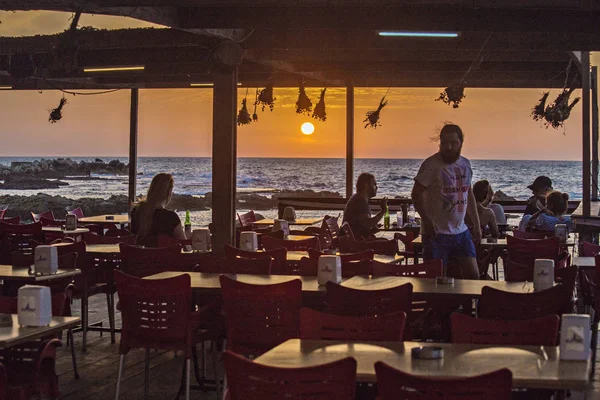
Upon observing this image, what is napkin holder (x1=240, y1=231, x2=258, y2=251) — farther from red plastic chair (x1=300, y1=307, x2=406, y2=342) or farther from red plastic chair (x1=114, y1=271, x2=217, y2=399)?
red plastic chair (x1=300, y1=307, x2=406, y2=342)

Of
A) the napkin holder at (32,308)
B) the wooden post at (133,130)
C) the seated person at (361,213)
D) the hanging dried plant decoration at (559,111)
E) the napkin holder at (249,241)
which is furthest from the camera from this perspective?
the wooden post at (133,130)

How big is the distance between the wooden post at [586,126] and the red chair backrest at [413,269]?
6681 mm

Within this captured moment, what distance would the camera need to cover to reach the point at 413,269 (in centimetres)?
711

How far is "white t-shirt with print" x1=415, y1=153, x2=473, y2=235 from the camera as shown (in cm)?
756

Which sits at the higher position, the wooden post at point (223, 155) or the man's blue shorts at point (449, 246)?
the wooden post at point (223, 155)

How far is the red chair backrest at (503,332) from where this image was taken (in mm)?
4520

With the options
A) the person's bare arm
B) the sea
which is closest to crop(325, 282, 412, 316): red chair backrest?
the person's bare arm

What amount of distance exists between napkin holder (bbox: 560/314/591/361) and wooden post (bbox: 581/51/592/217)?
9322 millimetres

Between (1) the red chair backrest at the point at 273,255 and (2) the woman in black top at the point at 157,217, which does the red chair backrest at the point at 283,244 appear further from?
(1) the red chair backrest at the point at 273,255

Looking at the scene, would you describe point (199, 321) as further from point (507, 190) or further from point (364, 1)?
point (507, 190)

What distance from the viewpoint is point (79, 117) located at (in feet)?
111

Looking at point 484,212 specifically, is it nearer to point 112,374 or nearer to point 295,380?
point 112,374

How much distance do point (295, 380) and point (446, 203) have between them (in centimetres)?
437

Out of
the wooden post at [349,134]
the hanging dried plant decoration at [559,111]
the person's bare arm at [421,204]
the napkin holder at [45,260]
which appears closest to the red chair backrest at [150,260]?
the napkin holder at [45,260]
